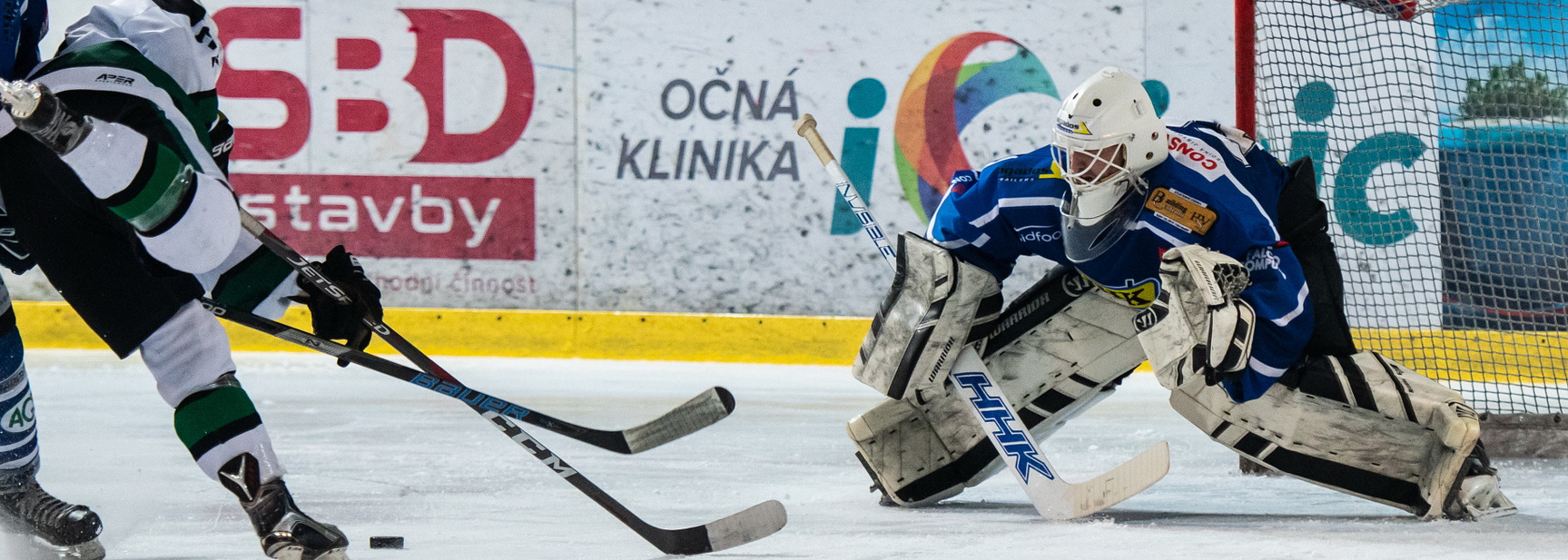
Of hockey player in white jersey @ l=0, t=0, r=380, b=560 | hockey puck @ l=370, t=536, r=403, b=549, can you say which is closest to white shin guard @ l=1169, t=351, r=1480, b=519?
hockey puck @ l=370, t=536, r=403, b=549

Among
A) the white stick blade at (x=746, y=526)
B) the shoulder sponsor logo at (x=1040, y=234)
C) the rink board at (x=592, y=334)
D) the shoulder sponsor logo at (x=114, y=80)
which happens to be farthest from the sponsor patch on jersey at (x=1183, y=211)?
the rink board at (x=592, y=334)

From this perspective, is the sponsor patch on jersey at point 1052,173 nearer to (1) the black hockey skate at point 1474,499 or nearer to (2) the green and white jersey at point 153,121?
(1) the black hockey skate at point 1474,499

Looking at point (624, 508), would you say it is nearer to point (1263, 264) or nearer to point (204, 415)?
point (204, 415)

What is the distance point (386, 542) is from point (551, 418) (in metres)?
0.29

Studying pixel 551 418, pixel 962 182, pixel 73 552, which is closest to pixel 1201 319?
pixel 962 182

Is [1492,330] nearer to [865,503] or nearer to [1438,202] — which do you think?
[1438,202]

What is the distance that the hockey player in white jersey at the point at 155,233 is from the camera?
1.58 metres

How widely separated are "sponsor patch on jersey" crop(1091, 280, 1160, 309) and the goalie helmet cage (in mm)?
1387

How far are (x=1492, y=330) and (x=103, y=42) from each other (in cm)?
364

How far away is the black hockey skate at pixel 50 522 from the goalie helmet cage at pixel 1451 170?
2794mm

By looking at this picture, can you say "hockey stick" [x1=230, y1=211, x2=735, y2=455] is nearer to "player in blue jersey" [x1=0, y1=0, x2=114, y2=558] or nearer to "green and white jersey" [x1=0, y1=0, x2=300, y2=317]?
"green and white jersey" [x1=0, y1=0, x2=300, y2=317]

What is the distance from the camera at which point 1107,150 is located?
2105 millimetres

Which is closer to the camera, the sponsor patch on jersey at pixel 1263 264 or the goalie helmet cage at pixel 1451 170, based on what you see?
the sponsor patch on jersey at pixel 1263 264

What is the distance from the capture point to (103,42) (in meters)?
1.69
